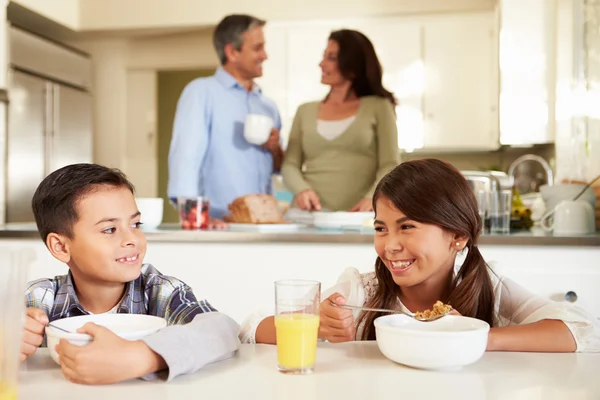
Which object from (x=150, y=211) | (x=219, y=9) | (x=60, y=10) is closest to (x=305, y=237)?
(x=150, y=211)

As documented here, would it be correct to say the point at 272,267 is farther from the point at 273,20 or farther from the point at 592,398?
the point at 273,20

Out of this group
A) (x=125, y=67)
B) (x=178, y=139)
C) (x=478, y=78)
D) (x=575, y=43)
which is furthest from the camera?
(x=125, y=67)

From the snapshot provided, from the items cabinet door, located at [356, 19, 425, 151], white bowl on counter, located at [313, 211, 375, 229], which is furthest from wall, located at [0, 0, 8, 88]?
white bowl on counter, located at [313, 211, 375, 229]

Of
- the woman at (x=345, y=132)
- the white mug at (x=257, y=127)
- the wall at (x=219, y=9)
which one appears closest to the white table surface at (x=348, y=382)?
the white mug at (x=257, y=127)

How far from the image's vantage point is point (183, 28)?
17.3 ft

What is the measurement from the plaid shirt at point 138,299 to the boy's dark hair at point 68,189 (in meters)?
0.11

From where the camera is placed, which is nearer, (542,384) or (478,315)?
(542,384)

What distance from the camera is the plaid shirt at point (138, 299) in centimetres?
118

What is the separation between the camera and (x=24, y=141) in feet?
15.3

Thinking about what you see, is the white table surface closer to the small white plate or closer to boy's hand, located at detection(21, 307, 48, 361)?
boy's hand, located at detection(21, 307, 48, 361)

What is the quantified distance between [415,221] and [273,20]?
3.99 m

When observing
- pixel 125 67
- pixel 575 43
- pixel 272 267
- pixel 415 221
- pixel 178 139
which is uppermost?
pixel 125 67

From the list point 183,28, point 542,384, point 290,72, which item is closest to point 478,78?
point 290,72

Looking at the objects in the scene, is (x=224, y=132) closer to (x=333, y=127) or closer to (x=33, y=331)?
(x=333, y=127)
